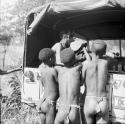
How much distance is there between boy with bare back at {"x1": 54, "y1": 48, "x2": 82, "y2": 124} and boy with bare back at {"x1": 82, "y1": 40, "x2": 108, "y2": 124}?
14 cm

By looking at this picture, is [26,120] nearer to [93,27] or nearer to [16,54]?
[93,27]

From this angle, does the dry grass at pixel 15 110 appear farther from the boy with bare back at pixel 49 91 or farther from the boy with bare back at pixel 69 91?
the boy with bare back at pixel 69 91

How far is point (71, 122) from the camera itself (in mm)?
3986

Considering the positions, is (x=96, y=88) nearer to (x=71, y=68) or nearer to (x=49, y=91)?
(x=71, y=68)

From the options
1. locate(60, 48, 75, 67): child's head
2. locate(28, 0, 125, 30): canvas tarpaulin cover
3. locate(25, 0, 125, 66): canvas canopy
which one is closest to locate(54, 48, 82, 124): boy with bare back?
locate(60, 48, 75, 67): child's head

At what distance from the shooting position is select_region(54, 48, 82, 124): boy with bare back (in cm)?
400

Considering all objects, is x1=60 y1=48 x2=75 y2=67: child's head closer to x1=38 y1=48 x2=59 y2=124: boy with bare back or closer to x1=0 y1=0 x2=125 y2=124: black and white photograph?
x1=0 y1=0 x2=125 y2=124: black and white photograph

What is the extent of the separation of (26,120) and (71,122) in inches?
107

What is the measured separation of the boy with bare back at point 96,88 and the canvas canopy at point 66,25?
167cm

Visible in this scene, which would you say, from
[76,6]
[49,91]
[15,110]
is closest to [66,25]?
[76,6]

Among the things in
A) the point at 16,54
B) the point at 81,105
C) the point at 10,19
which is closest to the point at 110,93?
the point at 81,105

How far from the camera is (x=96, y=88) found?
4094mm

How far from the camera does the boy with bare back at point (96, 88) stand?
404 centimetres

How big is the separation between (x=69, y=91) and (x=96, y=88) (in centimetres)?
39
